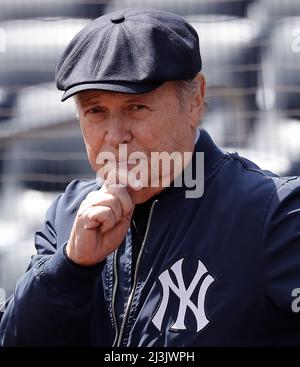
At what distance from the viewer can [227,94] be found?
2754mm

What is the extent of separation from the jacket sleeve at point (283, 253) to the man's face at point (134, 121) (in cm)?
20

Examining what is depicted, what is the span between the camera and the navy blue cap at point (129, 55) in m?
1.47

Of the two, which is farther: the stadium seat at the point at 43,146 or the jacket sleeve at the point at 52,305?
the stadium seat at the point at 43,146

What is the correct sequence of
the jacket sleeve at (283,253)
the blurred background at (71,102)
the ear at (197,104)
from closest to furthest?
1. the jacket sleeve at (283,253)
2. the ear at (197,104)
3. the blurred background at (71,102)

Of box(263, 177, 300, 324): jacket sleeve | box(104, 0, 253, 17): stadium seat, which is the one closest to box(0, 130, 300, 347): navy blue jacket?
box(263, 177, 300, 324): jacket sleeve

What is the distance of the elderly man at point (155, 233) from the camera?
4.79ft

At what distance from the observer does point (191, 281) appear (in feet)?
4.93

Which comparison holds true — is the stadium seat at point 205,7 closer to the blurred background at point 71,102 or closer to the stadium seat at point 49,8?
the blurred background at point 71,102

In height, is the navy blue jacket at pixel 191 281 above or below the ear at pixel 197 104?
below

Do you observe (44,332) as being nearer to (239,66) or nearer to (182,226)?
(182,226)

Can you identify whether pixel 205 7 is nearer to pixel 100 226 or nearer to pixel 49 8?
pixel 49 8

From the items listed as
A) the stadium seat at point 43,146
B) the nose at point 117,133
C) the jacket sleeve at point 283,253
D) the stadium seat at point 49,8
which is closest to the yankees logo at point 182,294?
the jacket sleeve at point 283,253

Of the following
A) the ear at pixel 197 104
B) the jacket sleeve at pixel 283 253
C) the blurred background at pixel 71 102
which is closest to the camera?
the jacket sleeve at pixel 283 253

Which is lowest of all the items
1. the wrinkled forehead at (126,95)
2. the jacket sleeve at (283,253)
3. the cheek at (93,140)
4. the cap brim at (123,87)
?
the jacket sleeve at (283,253)
